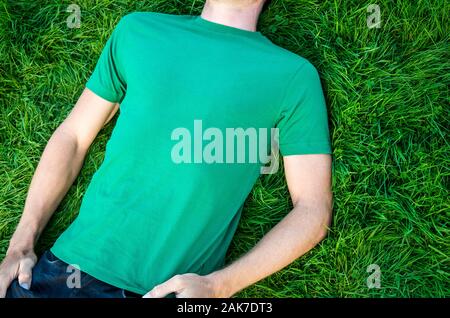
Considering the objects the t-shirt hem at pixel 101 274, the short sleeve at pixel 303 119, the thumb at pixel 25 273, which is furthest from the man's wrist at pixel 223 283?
the thumb at pixel 25 273

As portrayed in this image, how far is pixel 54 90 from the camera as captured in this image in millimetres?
2811

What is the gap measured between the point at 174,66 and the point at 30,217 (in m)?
0.95

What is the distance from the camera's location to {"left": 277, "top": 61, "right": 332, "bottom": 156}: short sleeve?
2.30 metres

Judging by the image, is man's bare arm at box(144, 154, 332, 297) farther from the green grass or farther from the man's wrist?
the green grass

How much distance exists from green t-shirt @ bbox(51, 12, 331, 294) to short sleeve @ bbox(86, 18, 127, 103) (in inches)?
3.3

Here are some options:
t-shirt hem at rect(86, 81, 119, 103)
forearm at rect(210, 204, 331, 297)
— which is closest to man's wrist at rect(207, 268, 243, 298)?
forearm at rect(210, 204, 331, 297)

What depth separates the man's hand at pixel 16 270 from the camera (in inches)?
90.4

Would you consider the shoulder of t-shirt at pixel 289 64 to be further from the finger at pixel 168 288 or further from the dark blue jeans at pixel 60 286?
the dark blue jeans at pixel 60 286

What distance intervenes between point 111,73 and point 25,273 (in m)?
0.94

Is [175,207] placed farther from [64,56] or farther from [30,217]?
[64,56]

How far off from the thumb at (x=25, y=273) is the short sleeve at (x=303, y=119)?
1.22 m

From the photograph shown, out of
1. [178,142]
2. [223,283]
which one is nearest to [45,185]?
[178,142]
